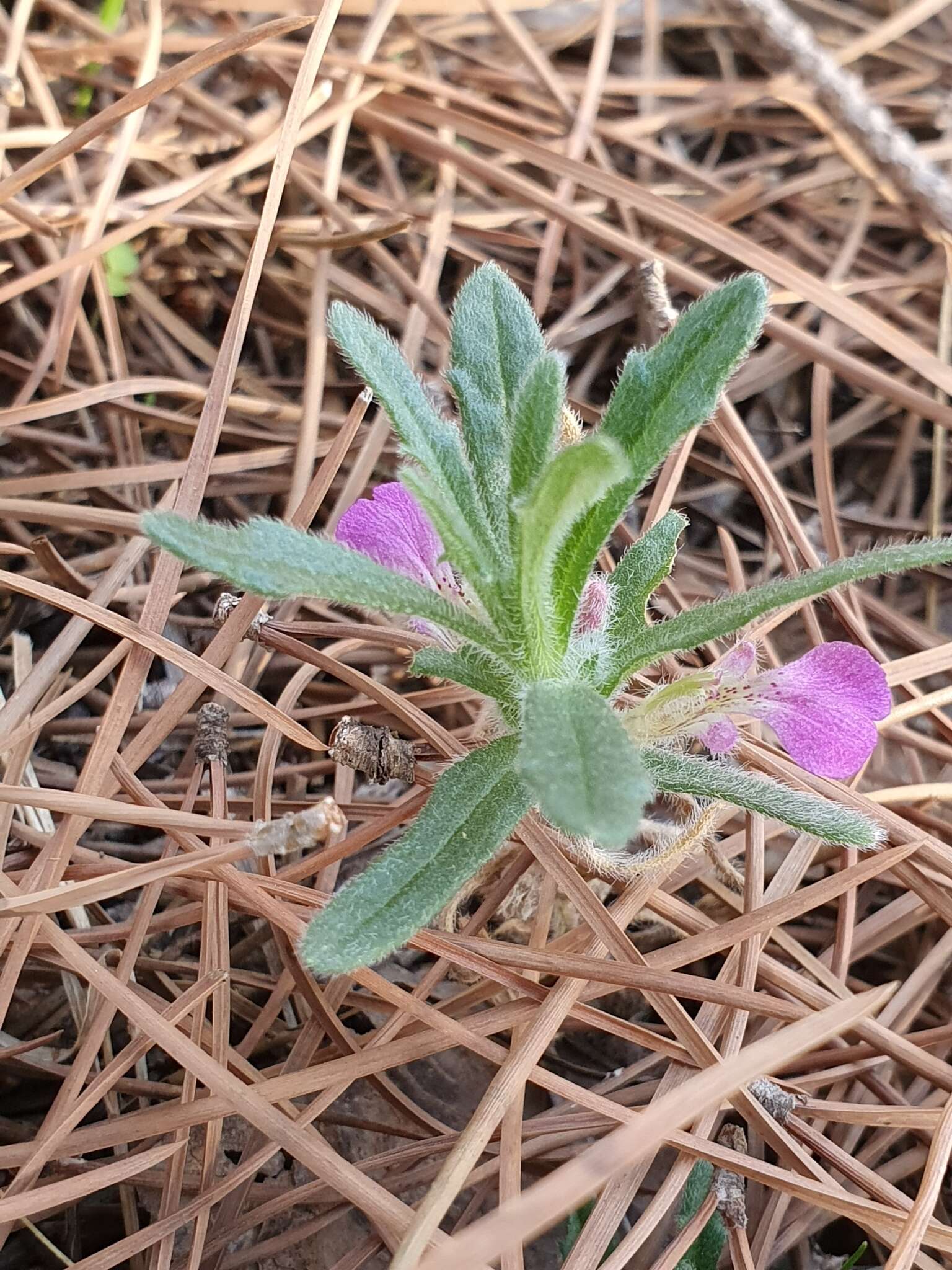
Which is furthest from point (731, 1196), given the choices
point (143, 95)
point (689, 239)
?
point (143, 95)

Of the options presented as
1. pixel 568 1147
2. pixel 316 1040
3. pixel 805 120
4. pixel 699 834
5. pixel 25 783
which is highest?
pixel 805 120

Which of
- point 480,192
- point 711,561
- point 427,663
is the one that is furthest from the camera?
point 480,192

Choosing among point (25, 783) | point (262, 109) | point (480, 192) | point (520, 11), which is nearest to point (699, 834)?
point (25, 783)

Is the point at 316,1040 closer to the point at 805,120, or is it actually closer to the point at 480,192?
the point at 480,192

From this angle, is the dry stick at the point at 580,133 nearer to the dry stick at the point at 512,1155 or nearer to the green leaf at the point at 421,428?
the green leaf at the point at 421,428

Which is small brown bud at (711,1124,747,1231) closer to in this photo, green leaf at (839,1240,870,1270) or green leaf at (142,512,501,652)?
green leaf at (839,1240,870,1270)

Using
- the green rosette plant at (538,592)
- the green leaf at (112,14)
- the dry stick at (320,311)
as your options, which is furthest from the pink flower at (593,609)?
the green leaf at (112,14)

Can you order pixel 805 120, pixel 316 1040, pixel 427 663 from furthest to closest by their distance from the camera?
pixel 805 120 < pixel 316 1040 < pixel 427 663
